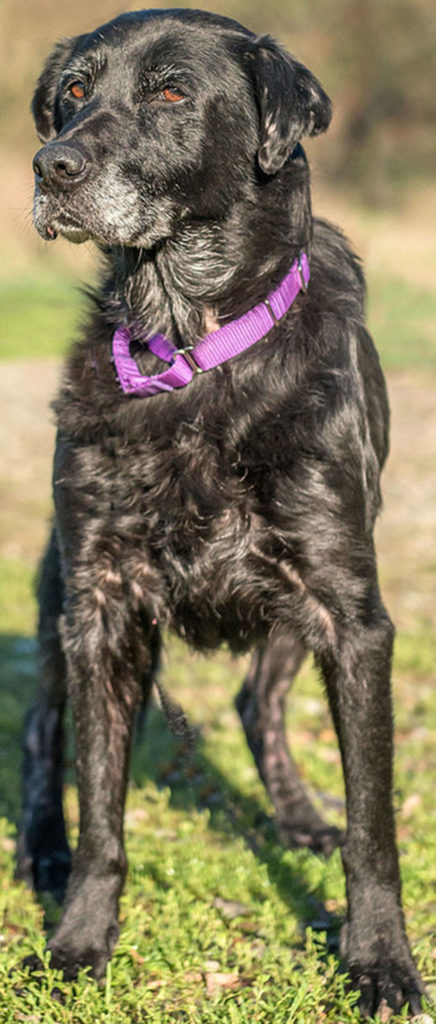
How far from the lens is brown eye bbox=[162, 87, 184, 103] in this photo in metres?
3.33

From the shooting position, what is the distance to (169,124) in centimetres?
331

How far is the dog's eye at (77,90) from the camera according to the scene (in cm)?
350

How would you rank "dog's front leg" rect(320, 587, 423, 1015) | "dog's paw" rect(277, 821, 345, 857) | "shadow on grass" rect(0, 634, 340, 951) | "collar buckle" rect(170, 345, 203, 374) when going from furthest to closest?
"dog's paw" rect(277, 821, 345, 857), "shadow on grass" rect(0, 634, 340, 951), "collar buckle" rect(170, 345, 203, 374), "dog's front leg" rect(320, 587, 423, 1015)

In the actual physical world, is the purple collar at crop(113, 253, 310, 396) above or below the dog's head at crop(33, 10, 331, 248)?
below

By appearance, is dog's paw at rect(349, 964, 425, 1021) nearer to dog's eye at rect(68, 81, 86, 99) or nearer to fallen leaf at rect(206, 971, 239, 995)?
fallen leaf at rect(206, 971, 239, 995)

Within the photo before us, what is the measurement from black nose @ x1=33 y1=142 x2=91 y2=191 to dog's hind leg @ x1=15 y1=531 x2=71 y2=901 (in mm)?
1212

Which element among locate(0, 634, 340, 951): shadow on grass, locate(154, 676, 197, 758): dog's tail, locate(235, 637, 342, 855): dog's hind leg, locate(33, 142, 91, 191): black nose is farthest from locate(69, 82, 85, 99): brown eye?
locate(0, 634, 340, 951): shadow on grass

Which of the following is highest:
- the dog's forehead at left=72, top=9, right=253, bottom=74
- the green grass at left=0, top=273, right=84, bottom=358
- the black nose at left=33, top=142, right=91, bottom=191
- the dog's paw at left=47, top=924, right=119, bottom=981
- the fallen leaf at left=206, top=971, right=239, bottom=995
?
the green grass at left=0, top=273, right=84, bottom=358

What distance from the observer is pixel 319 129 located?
339 cm

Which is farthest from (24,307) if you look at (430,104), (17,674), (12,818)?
(12,818)

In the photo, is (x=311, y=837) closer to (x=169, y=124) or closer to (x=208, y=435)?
(x=208, y=435)

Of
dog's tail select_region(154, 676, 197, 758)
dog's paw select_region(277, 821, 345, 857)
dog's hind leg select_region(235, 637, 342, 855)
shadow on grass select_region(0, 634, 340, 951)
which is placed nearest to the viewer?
dog's tail select_region(154, 676, 197, 758)

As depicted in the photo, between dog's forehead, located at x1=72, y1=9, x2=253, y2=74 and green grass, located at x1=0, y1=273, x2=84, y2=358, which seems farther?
green grass, located at x1=0, y1=273, x2=84, y2=358

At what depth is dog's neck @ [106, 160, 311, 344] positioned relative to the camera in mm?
3465
